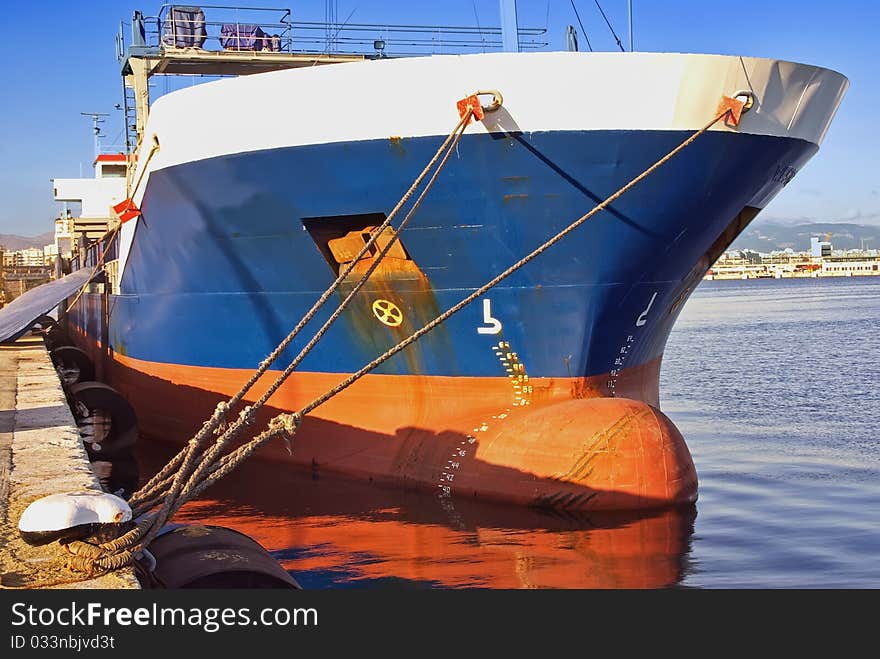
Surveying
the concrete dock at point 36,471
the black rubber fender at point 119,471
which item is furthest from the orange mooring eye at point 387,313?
the black rubber fender at point 119,471

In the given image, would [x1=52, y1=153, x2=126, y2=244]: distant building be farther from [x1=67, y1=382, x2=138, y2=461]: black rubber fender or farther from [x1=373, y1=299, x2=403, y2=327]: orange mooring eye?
[x1=373, y1=299, x2=403, y2=327]: orange mooring eye

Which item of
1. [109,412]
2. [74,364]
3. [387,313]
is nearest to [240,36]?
[109,412]

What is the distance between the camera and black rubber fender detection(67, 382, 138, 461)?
12.5 metres

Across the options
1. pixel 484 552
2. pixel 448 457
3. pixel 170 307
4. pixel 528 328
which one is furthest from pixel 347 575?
pixel 170 307

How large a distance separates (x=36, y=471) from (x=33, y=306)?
10748 mm

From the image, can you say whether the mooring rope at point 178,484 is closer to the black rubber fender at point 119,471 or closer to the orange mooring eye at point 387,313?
the orange mooring eye at point 387,313

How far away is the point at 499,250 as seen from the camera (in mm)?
8984

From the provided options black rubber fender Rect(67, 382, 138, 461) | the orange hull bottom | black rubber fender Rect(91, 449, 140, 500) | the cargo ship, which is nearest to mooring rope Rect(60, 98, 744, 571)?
the orange hull bottom

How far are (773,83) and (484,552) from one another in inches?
186

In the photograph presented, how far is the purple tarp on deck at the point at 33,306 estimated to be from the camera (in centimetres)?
1403

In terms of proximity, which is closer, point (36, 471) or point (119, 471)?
point (36, 471)

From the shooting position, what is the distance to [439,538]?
795 cm

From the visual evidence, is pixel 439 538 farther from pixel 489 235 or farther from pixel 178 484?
pixel 178 484

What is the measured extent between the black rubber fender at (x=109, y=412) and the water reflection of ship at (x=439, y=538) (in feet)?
9.88
